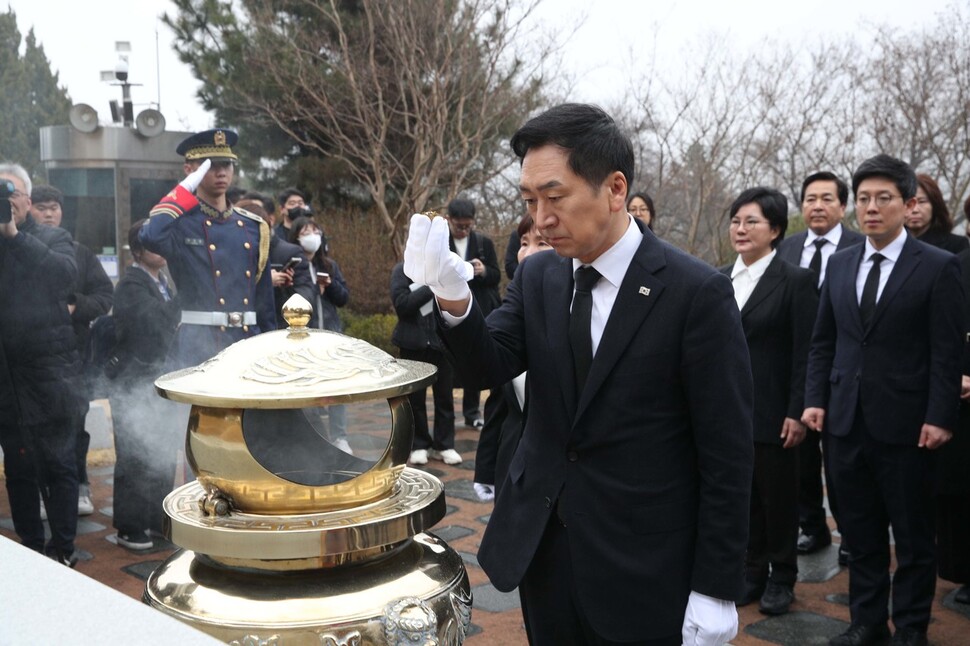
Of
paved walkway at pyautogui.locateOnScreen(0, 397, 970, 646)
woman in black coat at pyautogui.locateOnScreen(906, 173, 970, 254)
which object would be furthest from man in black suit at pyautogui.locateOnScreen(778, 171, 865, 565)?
woman in black coat at pyautogui.locateOnScreen(906, 173, 970, 254)

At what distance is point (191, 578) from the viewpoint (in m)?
2.10

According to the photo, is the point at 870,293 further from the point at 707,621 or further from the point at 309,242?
the point at 309,242

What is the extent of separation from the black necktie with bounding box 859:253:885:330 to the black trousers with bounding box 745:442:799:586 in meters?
0.78

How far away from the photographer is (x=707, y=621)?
83.6 inches

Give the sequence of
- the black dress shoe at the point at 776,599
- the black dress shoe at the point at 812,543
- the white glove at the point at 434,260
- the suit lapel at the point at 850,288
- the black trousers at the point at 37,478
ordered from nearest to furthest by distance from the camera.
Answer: the white glove at the point at 434,260 → the suit lapel at the point at 850,288 → the black dress shoe at the point at 776,599 → the black trousers at the point at 37,478 → the black dress shoe at the point at 812,543

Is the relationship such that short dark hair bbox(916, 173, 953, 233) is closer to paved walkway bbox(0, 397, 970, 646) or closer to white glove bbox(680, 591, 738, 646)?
paved walkway bbox(0, 397, 970, 646)

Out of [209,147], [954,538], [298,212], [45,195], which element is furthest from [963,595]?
[45,195]

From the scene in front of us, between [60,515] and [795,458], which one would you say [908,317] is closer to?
[795,458]

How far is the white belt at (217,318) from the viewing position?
4.83m

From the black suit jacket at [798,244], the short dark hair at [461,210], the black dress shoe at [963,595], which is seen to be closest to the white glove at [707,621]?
the black dress shoe at [963,595]


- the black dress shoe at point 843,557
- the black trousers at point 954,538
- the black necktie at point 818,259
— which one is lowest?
the black dress shoe at point 843,557

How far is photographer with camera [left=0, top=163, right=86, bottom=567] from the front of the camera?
478 centimetres

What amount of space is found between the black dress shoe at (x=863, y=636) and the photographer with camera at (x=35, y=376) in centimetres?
372

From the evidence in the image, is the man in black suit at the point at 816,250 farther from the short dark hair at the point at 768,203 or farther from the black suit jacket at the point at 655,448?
the black suit jacket at the point at 655,448
